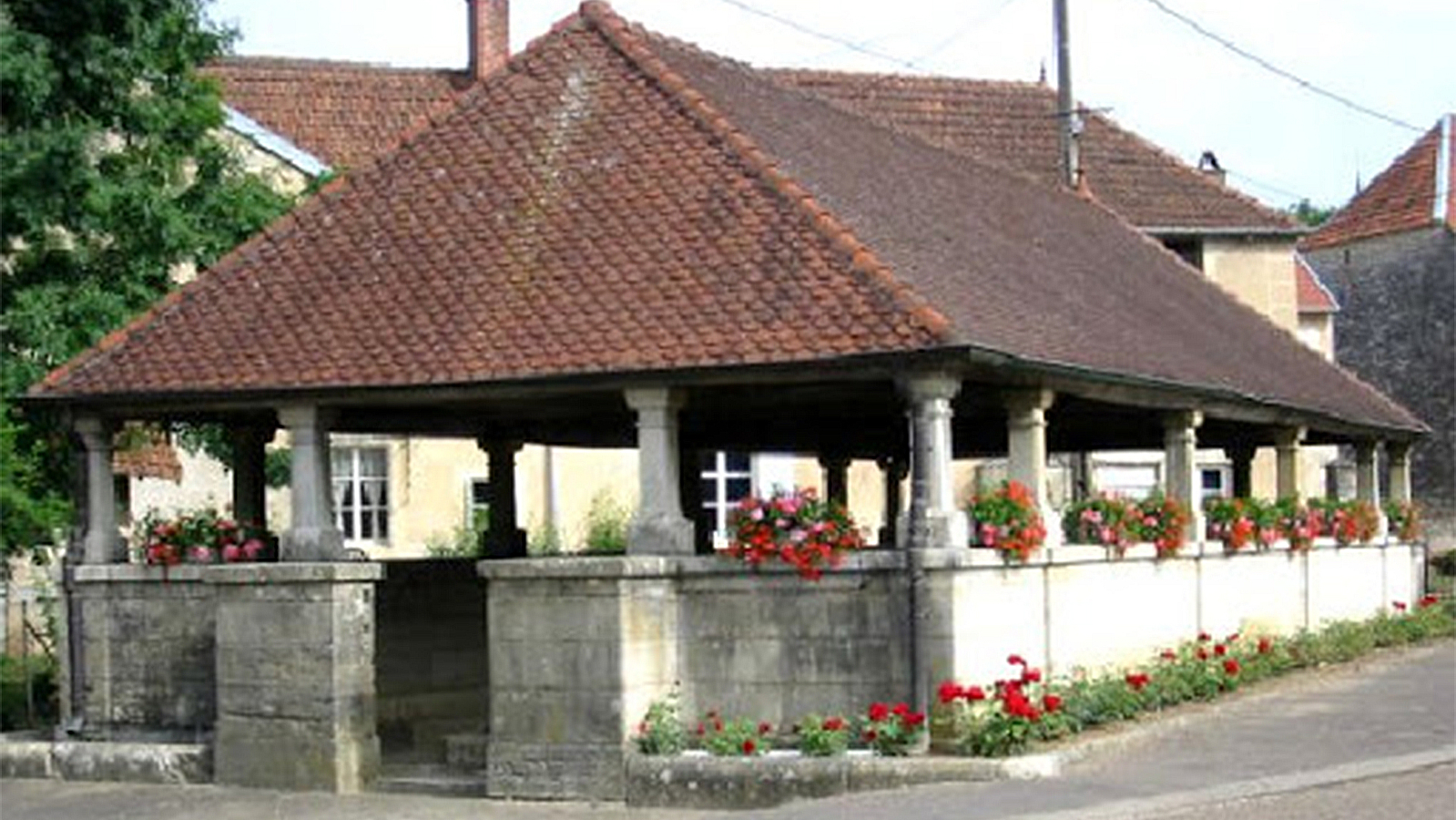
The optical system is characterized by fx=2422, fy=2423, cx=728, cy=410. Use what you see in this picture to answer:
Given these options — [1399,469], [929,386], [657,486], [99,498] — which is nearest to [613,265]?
[657,486]

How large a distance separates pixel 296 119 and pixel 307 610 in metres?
23.1

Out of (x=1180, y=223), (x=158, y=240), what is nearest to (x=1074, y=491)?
(x=1180, y=223)

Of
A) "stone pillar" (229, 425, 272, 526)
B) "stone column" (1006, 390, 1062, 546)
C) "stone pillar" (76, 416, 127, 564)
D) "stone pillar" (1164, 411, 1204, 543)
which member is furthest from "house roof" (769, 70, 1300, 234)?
"stone column" (1006, 390, 1062, 546)

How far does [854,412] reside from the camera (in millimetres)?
20891

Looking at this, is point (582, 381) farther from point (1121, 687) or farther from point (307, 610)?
point (1121, 687)

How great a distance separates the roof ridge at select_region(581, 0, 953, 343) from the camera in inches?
593

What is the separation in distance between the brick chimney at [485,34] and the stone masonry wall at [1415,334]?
18.1 meters

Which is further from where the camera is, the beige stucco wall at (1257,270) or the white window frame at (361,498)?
the beige stucco wall at (1257,270)

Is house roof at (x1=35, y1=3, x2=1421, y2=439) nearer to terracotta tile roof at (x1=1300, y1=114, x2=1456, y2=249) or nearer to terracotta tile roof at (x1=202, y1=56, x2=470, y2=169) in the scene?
terracotta tile roof at (x1=202, y1=56, x2=470, y2=169)

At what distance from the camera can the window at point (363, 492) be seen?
116 feet

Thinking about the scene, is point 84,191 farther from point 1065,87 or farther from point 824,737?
point 1065,87

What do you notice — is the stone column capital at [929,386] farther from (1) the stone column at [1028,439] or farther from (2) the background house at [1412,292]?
(2) the background house at [1412,292]

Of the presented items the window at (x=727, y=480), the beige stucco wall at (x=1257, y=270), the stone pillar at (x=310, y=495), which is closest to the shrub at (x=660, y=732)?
the stone pillar at (x=310, y=495)

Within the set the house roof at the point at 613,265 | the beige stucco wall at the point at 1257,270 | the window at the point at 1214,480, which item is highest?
the beige stucco wall at the point at 1257,270
